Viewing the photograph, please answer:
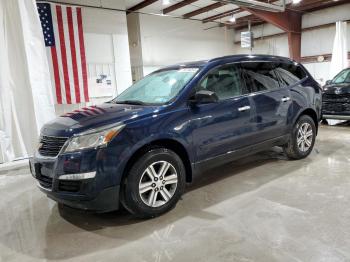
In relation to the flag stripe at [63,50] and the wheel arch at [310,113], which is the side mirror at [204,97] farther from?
the flag stripe at [63,50]

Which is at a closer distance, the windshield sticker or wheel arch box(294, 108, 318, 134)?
the windshield sticker

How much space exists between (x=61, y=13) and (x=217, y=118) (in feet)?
18.5

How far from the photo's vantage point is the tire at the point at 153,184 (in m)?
2.48

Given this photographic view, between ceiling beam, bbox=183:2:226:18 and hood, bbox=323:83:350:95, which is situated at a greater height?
ceiling beam, bbox=183:2:226:18

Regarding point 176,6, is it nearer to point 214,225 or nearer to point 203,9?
point 203,9

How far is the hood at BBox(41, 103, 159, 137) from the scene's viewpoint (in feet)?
8.08

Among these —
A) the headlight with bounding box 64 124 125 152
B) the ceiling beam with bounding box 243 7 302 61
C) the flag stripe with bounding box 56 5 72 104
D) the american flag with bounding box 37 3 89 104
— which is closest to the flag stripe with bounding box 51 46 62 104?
the american flag with bounding box 37 3 89 104

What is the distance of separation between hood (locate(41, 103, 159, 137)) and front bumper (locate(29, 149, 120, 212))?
0.80 ft

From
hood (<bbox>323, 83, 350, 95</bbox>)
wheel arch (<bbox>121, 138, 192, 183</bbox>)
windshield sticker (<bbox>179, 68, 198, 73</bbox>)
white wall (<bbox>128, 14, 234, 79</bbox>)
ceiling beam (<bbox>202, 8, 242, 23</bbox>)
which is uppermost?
ceiling beam (<bbox>202, 8, 242, 23</bbox>)

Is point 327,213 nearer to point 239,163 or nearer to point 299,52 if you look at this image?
point 239,163

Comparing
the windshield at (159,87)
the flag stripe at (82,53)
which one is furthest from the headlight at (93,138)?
the flag stripe at (82,53)

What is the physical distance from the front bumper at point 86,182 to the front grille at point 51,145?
8 cm

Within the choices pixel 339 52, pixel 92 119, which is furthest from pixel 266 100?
pixel 339 52

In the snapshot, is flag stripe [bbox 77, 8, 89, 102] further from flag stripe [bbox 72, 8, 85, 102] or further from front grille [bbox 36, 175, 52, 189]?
front grille [bbox 36, 175, 52, 189]
